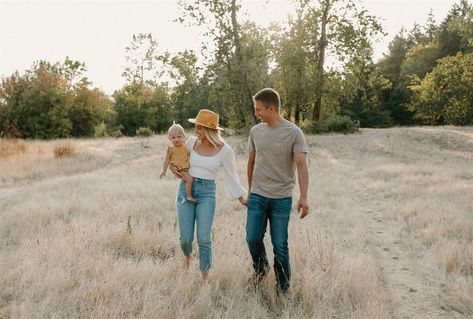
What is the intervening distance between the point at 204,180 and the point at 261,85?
74.9 ft

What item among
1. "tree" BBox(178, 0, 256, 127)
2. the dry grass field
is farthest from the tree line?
the dry grass field

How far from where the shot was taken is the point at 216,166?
5.00 meters

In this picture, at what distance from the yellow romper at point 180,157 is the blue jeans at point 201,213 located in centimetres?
20

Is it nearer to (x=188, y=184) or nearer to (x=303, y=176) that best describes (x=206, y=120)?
(x=188, y=184)

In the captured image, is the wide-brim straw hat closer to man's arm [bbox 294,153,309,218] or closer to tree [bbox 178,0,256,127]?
man's arm [bbox 294,153,309,218]

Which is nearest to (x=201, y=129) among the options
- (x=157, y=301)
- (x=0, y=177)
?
(x=157, y=301)

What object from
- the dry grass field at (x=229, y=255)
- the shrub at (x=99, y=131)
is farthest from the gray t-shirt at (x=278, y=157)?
the shrub at (x=99, y=131)

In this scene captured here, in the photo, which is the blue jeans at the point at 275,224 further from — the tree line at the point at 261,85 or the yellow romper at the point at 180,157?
the tree line at the point at 261,85

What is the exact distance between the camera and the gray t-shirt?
14.9ft

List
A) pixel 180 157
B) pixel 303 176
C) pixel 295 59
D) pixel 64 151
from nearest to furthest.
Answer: pixel 303 176 < pixel 180 157 < pixel 64 151 < pixel 295 59

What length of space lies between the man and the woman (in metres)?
A: 0.40

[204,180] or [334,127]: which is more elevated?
[334,127]

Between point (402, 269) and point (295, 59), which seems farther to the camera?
point (295, 59)

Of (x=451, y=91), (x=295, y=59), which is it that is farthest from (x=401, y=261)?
(x=451, y=91)
